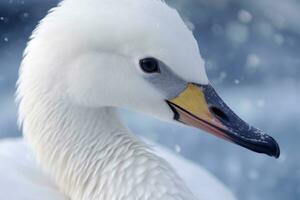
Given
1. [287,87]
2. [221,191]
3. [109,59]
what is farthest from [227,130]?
[287,87]

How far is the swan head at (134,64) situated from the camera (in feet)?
5.95

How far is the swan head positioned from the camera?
1.81 metres

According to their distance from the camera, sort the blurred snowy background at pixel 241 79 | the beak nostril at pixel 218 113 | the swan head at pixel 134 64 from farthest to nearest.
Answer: the blurred snowy background at pixel 241 79, the beak nostril at pixel 218 113, the swan head at pixel 134 64

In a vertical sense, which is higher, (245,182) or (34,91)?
(34,91)

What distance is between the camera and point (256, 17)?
401cm

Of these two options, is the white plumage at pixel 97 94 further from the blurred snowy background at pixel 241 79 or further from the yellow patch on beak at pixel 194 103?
the blurred snowy background at pixel 241 79

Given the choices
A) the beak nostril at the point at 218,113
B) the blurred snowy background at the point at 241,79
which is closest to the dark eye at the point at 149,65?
the beak nostril at the point at 218,113

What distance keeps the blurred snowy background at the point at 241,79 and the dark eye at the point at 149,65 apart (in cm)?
140

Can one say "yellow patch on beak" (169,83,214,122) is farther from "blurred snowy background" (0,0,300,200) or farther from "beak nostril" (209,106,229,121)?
"blurred snowy background" (0,0,300,200)

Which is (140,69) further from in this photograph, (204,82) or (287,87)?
Result: (287,87)

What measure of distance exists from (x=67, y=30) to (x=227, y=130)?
370 millimetres

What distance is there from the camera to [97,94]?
1894mm

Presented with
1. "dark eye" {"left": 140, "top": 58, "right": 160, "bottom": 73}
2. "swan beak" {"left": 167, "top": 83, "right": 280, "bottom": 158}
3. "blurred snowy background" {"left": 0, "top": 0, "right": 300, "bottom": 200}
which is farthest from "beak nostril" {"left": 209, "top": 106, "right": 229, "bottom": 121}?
"blurred snowy background" {"left": 0, "top": 0, "right": 300, "bottom": 200}

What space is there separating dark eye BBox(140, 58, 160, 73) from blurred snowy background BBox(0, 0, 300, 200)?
1.40 meters
